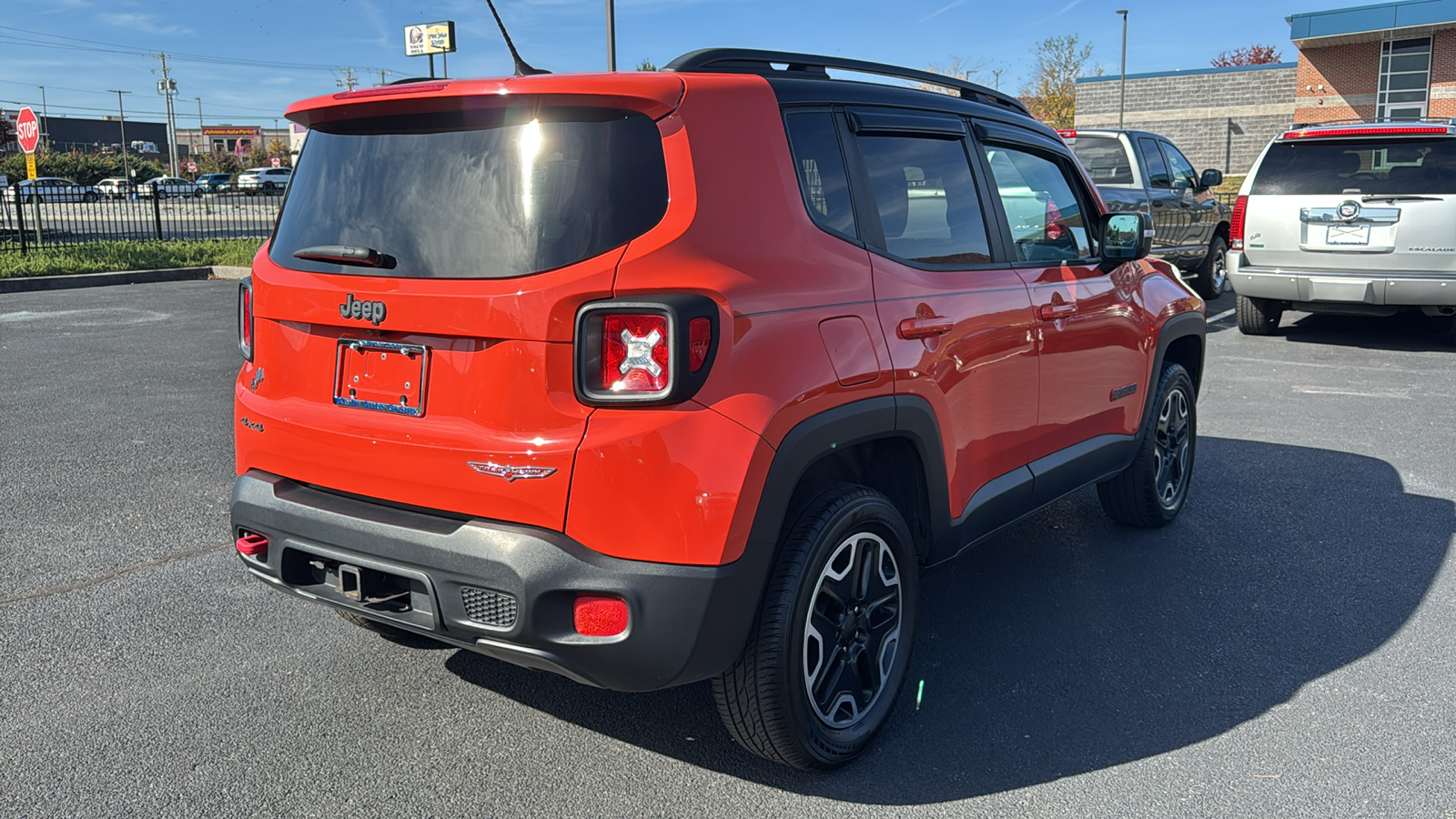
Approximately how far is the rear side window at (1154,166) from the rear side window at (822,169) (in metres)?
10.0

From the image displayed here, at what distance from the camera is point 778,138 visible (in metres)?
3.00

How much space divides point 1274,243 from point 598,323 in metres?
9.80

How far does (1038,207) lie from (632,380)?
7.57ft

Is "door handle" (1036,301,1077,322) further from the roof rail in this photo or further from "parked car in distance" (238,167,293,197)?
"parked car in distance" (238,167,293,197)

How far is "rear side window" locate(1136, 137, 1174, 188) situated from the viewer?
12.4 metres

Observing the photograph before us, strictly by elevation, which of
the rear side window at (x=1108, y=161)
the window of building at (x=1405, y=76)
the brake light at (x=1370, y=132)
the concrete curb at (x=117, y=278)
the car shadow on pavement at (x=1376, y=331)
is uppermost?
the window of building at (x=1405, y=76)

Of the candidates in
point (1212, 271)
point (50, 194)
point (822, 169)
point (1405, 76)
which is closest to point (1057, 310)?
point (822, 169)

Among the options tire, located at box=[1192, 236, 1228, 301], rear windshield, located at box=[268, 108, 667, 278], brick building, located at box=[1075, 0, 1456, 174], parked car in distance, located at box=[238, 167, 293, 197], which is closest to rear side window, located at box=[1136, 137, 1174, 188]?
tire, located at box=[1192, 236, 1228, 301]

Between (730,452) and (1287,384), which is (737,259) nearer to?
(730,452)

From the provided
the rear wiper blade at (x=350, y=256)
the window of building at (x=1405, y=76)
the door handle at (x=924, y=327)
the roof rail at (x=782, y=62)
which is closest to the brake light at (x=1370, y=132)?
the roof rail at (x=782, y=62)

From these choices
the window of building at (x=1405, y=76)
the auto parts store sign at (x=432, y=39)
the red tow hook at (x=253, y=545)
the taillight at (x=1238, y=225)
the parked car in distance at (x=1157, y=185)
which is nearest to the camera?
the red tow hook at (x=253, y=545)

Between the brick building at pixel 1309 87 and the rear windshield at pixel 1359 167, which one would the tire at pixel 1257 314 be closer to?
the rear windshield at pixel 1359 167

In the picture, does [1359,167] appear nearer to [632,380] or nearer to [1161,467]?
[1161,467]

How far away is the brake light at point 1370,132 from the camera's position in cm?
998
